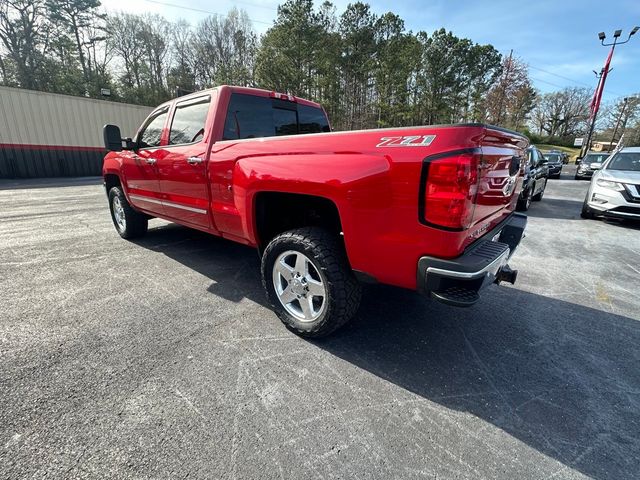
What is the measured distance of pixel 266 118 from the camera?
3598 millimetres

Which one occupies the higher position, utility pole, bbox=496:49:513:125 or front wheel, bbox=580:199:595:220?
utility pole, bbox=496:49:513:125

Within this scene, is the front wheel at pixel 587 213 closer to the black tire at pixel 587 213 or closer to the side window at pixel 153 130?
the black tire at pixel 587 213

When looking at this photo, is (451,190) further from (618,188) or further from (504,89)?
(504,89)

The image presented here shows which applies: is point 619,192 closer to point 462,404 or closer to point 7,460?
point 462,404

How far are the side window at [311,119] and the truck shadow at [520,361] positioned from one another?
2047mm

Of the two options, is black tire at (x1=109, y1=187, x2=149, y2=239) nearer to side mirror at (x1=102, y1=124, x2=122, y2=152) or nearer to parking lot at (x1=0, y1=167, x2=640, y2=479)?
side mirror at (x1=102, y1=124, x2=122, y2=152)

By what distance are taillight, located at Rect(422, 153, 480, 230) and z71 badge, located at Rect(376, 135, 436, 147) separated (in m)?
0.13

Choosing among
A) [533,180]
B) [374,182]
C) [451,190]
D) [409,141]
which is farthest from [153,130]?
[533,180]

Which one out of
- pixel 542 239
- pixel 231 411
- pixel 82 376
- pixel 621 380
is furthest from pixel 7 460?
pixel 542 239

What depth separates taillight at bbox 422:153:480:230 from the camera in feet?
5.48

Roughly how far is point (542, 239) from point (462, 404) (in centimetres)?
515

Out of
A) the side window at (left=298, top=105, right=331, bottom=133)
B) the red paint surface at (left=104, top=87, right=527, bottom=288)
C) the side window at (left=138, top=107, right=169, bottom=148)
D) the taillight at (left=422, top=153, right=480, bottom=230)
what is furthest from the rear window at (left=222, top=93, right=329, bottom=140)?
the taillight at (left=422, top=153, right=480, bottom=230)

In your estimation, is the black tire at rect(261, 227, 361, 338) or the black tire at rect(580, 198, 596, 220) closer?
the black tire at rect(261, 227, 361, 338)

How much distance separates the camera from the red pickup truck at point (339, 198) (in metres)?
1.78
